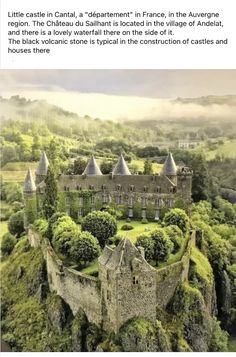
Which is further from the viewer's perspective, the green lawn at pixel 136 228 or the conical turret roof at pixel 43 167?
the conical turret roof at pixel 43 167

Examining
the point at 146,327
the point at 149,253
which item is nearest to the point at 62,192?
the point at 149,253

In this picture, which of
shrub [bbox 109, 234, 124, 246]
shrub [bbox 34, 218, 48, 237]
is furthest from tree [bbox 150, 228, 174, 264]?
shrub [bbox 34, 218, 48, 237]

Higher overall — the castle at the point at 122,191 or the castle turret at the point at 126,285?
the castle at the point at 122,191

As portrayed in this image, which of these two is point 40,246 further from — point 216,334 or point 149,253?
point 216,334

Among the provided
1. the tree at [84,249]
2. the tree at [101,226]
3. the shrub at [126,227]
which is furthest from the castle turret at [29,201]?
the tree at [84,249]

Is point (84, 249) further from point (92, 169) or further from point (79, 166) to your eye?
point (79, 166)

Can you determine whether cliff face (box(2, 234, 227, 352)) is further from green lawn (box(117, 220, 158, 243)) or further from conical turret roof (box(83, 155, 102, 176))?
conical turret roof (box(83, 155, 102, 176))

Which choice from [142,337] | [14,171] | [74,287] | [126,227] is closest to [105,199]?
[126,227]

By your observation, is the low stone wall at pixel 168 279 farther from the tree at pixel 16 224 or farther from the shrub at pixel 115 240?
the tree at pixel 16 224

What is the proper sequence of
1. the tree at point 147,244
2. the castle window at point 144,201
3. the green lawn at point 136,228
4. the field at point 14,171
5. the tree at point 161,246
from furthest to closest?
the castle window at point 144,201 → the field at point 14,171 → the green lawn at point 136,228 → the tree at point 161,246 → the tree at point 147,244
